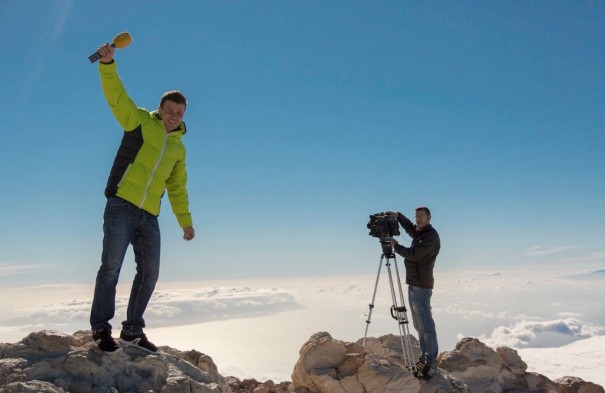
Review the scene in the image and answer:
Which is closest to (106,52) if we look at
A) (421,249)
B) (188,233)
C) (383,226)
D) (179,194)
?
(179,194)

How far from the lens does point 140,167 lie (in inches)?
243

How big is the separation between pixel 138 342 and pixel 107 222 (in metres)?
1.75

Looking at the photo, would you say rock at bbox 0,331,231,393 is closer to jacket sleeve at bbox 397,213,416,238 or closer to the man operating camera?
the man operating camera

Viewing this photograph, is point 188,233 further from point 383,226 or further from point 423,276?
point 423,276

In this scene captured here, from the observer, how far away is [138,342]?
6.56m

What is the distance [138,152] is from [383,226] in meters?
6.35

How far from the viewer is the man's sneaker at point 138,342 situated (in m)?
6.48

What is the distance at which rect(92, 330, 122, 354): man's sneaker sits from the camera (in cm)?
610

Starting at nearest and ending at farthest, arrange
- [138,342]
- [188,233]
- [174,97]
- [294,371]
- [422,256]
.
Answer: [174,97] < [138,342] < [188,233] < [422,256] < [294,371]

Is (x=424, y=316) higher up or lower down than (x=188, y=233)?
lower down

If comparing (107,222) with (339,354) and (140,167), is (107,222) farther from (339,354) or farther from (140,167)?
(339,354)

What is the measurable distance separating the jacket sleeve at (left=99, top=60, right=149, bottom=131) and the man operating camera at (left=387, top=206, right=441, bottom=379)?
661cm

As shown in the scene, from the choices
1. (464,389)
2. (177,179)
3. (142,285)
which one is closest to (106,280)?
(142,285)

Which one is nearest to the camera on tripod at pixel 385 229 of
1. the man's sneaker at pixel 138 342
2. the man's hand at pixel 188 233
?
the man's hand at pixel 188 233
